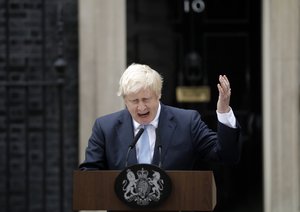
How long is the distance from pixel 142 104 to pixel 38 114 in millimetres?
3842

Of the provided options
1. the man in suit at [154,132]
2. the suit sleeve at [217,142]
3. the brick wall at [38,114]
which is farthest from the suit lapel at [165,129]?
the brick wall at [38,114]

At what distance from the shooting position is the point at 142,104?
3703 mm

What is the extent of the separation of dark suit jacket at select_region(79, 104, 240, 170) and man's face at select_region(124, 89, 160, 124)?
0.13 m

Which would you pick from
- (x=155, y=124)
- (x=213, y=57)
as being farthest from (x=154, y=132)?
(x=213, y=57)

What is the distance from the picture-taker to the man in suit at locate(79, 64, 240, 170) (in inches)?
145

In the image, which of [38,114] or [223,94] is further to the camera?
[38,114]

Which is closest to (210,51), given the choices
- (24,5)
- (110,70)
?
(110,70)

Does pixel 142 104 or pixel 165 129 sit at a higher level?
pixel 142 104

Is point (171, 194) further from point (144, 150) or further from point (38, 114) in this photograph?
point (38, 114)

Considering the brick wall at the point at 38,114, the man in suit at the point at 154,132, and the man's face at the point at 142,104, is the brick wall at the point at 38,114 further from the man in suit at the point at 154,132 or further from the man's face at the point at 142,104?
the man's face at the point at 142,104

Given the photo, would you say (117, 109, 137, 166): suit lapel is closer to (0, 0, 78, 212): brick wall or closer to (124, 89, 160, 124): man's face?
(124, 89, 160, 124): man's face

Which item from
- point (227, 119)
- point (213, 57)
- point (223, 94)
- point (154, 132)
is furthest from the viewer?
point (213, 57)

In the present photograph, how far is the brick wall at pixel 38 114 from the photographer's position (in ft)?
24.4

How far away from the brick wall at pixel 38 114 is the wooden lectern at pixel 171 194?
12.8 feet
